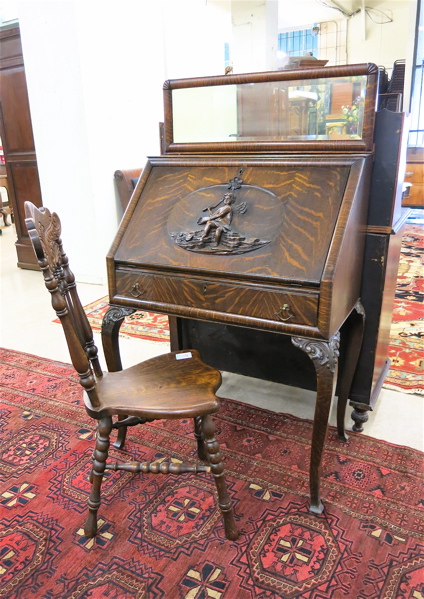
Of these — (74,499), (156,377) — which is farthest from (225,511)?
(74,499)

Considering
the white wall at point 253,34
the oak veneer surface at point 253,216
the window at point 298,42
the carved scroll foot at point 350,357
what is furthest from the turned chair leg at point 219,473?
the window at point 298,42

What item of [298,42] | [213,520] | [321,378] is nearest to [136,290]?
[321,378]

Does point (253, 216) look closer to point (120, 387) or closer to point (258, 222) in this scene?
point (258, 222)

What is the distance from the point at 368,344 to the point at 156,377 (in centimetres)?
102

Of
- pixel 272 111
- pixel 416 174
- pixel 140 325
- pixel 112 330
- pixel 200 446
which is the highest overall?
pixel 272 111

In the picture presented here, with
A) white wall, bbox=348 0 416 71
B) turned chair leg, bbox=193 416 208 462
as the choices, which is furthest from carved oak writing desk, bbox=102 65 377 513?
white wall, bbox=348 0 416 71

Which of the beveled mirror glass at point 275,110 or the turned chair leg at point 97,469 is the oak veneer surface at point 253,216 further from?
the turned chair leg at point 97,469

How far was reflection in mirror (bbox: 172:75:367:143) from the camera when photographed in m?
1.79

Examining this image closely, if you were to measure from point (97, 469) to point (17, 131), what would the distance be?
14.6ft

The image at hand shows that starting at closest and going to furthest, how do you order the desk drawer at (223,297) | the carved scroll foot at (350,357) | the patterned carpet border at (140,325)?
1. the desk drawer at (223,297)
2. the carved scroll foot at (350,357)
3. the patterned carpet border at (140,325)

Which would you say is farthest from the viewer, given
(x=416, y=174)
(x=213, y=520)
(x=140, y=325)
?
(x=416, y=174)

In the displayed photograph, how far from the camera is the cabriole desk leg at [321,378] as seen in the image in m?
1.57

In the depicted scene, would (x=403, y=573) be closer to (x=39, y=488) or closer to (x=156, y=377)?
(x=156, y=377)

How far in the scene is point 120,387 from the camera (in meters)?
1.68
